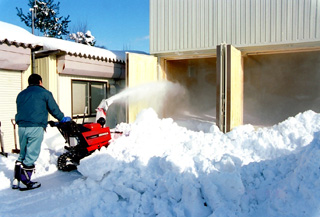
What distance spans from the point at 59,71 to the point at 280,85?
1025 centimetres

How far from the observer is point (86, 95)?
9.40 meters

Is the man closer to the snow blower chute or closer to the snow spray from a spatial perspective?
the snow blower chute

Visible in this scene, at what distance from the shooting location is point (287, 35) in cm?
782

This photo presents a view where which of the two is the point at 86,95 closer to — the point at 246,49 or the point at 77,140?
the point at 77,140

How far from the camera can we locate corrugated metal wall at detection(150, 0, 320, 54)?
7.67 metres

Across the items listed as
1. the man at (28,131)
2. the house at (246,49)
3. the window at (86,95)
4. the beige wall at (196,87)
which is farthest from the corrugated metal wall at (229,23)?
the man at (28,131)

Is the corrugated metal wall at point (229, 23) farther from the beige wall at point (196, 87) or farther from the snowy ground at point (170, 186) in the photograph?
the snowy ground at point (170, 186)

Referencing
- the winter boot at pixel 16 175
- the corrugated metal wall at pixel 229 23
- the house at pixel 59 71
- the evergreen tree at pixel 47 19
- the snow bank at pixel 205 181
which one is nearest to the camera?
the snow bank at pixel 205 181

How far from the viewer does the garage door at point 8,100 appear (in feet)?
23.5

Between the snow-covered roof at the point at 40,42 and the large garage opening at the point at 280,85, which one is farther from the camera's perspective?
the large garage opening at the point at 280,85

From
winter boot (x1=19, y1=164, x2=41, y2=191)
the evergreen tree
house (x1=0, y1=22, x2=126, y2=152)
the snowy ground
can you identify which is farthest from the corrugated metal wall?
the evergreen tree

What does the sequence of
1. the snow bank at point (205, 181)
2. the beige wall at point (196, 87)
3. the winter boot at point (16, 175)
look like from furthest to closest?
1. the beige wall at point (196, 87)
2. the winter boot at point (16, 175)
3. the snow bank at point (205, 181)

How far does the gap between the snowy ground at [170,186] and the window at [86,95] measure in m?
3.68

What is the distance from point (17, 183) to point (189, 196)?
296 cm
